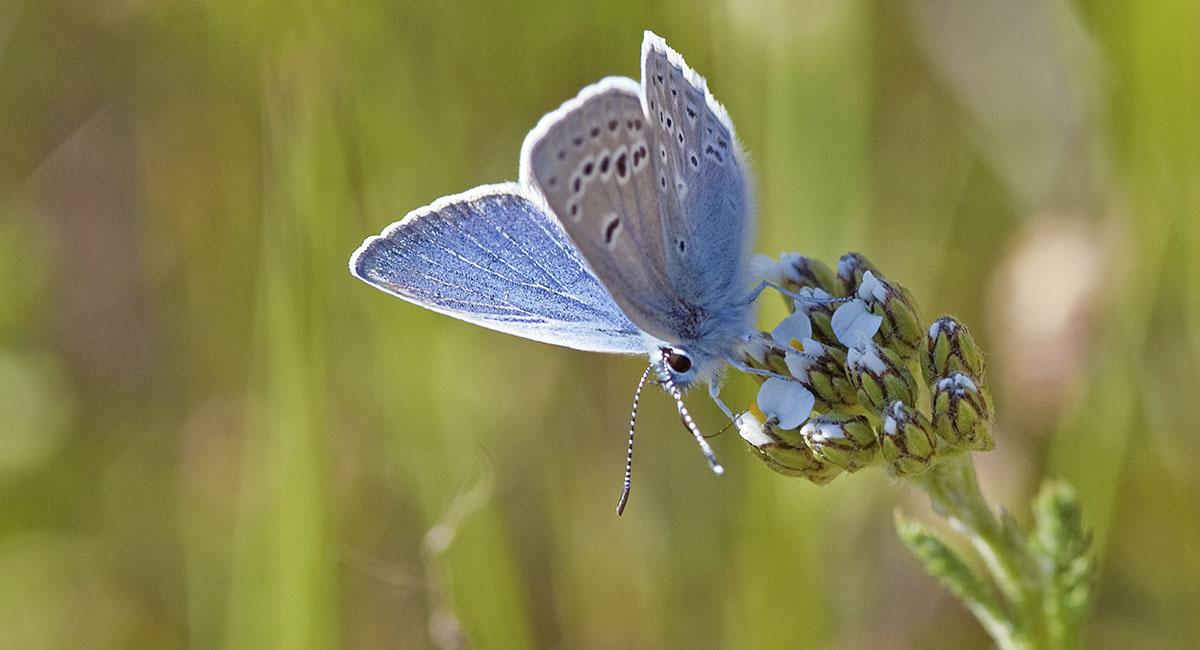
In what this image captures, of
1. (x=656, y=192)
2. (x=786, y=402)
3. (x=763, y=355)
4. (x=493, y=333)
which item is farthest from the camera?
(x=493, y=333)

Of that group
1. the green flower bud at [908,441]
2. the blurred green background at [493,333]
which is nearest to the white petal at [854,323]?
the green flower bud at [908,441]

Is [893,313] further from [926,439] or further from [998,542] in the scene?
[998,542]

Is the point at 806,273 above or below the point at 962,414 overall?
above

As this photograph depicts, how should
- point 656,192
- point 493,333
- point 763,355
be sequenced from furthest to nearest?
1. point 493,333
2. point 763,355
3. point 656,192

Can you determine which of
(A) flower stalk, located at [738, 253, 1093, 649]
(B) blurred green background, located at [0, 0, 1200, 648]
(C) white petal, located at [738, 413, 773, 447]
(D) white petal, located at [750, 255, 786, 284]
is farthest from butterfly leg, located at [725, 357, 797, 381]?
(B) blurred green background, located at [0, 0, 1200, 648]

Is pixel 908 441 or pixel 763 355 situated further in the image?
pixel 763 355

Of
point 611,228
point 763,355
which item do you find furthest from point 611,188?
point 763,355

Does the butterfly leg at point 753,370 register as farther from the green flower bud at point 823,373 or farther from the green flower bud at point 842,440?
the green flower bud at point 842,440

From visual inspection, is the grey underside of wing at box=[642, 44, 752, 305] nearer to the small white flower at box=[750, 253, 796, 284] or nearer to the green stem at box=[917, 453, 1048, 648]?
the small white flower at box=[750, 253, 796, 284]
